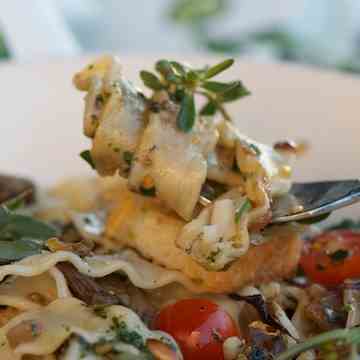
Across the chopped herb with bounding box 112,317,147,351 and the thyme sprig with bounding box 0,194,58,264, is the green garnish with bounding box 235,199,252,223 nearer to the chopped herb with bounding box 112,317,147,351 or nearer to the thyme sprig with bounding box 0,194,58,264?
the chopped herb with bounding box 112,317,147,351

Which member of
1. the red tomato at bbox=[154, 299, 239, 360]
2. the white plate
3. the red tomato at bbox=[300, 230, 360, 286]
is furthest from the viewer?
the white plate

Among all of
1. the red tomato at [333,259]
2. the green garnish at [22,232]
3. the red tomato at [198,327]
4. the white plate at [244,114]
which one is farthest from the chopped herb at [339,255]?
the green garnish at [22,232]

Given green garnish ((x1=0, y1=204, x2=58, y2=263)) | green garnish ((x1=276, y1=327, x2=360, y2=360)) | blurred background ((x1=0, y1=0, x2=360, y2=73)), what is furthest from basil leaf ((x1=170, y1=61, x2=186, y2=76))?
blurred background ((x1=0, y1=0, x2=360, y2=73))

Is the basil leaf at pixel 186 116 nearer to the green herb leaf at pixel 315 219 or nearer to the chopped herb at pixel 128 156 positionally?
the chopped herb at pixel 128 156

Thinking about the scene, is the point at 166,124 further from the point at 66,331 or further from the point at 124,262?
the point at 66,331

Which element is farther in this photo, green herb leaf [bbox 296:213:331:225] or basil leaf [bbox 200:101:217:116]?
basil leaf [bbox 200:101:217:116]

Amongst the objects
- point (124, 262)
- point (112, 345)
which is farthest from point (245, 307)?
point (112, 345)

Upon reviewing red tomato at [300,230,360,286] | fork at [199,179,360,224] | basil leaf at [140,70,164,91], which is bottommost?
red tomato at [300,230,360,286]
